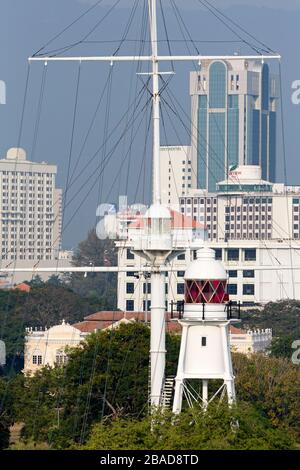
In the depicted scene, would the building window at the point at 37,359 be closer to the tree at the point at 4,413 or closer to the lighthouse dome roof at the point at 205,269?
the tree at the point at 4,413

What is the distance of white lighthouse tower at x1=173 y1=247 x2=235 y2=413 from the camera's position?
78562 millimetres

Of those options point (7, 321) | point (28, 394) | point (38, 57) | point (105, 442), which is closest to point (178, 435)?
point (105, 442)

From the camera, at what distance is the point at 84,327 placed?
575 feet

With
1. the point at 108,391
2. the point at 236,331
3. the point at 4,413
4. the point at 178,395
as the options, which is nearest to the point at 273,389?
the point at 4,413

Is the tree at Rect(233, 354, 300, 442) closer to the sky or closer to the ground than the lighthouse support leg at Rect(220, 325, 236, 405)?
closer to the sky

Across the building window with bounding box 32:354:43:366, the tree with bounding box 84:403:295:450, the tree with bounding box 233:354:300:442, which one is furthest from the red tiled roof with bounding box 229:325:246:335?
the tree with bounding box 84:403:295:450

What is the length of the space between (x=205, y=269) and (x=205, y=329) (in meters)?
1.75

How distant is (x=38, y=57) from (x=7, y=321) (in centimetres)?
10488

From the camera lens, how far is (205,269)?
7875 centimetres

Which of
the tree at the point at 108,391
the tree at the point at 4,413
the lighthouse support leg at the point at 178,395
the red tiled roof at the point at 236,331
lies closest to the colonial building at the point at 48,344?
the red tiled roof at the point at 236,331

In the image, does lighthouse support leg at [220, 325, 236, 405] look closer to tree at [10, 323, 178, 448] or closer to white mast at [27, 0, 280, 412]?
white mast at [27, 0, 280, 412]

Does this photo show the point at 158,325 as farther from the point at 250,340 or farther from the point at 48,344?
the point at 250,340

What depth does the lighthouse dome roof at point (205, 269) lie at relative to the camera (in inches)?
3095

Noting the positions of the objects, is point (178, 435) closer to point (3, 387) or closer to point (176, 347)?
point (176, 347)
